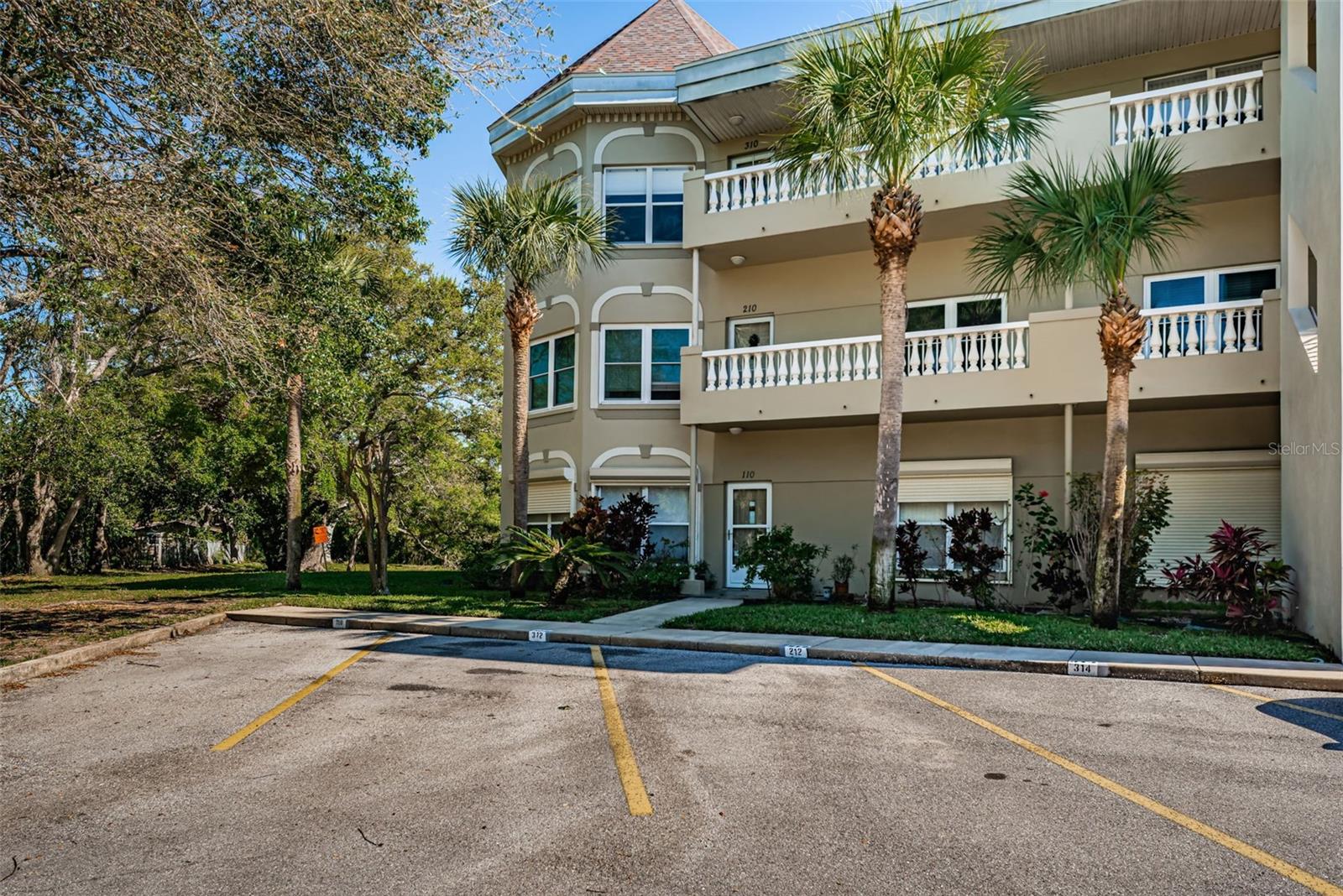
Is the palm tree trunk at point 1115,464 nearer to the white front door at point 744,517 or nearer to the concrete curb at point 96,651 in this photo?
the white front door at point 744,517

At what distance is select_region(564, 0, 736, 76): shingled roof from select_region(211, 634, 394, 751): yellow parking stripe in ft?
52.9

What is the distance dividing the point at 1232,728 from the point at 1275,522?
10442 millimetres

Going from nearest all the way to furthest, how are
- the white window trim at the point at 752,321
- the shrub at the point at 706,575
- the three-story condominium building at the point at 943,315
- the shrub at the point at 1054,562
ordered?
the three-story condominium building at the point at 943,315 → the shrub at the point at 1054,562 → the shrub at the point at 706,575 → the white window trim at the point at 752,321

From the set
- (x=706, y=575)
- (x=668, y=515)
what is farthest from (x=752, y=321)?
(x=706, y=575)

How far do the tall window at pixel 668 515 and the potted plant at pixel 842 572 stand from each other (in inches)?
135

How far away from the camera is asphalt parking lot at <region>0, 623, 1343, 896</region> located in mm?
4828

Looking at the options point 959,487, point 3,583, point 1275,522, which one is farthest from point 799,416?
point 3,583

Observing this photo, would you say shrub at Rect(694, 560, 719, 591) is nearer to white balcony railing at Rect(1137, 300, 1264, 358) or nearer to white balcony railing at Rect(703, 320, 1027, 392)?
white balcony railing at Rect(703, 320, 1027, 392)

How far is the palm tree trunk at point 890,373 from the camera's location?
592 inches

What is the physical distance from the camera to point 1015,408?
17.8m

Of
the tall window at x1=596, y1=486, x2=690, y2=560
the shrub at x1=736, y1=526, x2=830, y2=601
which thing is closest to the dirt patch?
the tall window at x1=596, y1=486, x2=690, y2=560

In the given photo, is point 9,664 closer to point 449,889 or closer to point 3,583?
point 449,889

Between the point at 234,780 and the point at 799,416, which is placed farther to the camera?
the point at 799,416

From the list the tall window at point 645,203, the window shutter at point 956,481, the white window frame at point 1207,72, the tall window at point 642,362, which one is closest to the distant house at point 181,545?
the tall window at point 642,362
